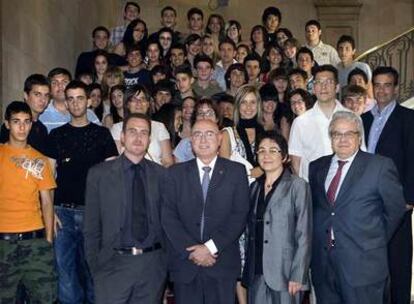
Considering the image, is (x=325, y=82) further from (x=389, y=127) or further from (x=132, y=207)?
(x=132, y=207)

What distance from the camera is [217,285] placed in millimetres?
6180

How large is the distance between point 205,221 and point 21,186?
1.54 meters

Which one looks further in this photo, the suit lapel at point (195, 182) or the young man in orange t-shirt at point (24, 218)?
the young man in orange t-shirt at point (24, 218)

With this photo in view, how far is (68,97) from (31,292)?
5.74 feet

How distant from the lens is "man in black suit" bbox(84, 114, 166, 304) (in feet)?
20.2

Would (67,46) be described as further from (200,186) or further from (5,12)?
(200,186)

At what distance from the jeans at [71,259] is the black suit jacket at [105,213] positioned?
740 millimetres

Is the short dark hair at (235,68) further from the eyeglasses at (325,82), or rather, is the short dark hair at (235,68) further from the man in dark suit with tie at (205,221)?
the man in dark suit with tie at (205,221)

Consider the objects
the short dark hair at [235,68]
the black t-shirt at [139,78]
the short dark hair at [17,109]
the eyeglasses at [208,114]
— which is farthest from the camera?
the black t-shirt at [139,78]

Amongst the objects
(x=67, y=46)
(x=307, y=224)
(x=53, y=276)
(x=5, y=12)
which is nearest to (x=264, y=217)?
(x=307, y=224)

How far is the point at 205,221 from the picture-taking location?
20.4ft

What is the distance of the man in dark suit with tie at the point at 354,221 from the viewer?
620 centimetres

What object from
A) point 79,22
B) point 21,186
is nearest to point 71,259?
point 21,186

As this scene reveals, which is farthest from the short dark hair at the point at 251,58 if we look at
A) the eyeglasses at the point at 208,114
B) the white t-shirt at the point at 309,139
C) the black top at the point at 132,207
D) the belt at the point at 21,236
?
the belt at the point at 21,236
